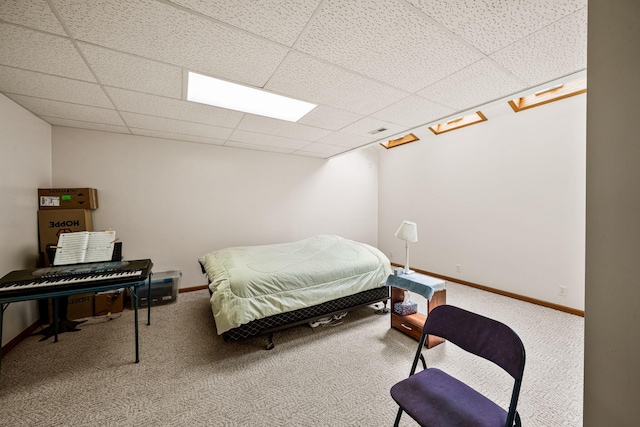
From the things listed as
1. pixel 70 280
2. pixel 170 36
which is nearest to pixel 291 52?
pixel 170 36

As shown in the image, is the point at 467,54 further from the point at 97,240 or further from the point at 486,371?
the point at 97,240

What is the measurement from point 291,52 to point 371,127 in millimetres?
1752

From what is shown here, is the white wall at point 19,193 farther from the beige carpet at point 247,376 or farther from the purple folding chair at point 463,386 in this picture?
the purple folding chair at point 463,386

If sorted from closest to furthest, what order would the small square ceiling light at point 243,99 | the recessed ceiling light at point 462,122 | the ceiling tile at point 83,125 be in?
the small square ceiling light at point 243,99
the ceiling tile at point 83,125
the recessed ceiling light at point 462,122

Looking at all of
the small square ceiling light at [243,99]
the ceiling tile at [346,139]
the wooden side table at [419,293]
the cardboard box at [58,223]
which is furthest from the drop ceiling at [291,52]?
the wooden side table at [419,293]

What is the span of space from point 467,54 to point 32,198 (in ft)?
14.2

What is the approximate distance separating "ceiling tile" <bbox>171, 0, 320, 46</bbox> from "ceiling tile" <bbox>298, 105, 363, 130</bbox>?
1.11m

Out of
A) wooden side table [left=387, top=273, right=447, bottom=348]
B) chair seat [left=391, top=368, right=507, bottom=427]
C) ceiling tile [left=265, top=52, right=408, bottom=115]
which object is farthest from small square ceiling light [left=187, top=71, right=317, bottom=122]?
chair seat [left=391, top=368, right=507, bottom=427]

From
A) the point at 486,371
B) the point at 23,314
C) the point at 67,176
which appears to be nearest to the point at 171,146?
the point at 67,176

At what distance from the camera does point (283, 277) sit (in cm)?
233

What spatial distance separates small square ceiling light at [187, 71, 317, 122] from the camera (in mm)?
2072

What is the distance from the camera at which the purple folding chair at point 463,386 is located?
1.00 m

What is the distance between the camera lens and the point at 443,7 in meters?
1.21

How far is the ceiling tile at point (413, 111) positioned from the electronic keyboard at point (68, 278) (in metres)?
2.92
